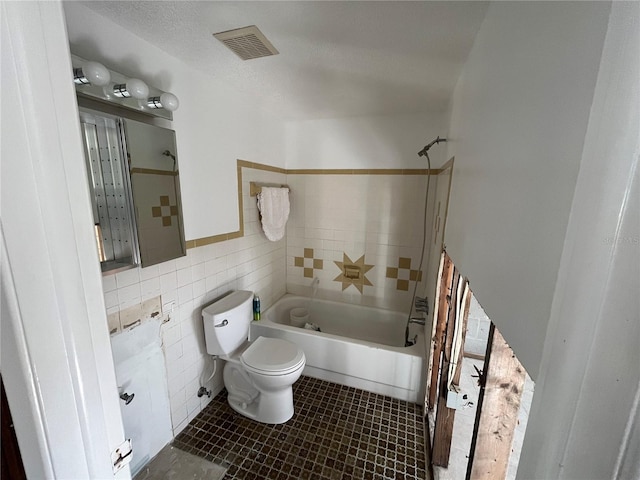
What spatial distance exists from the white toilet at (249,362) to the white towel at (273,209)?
27.9 inches

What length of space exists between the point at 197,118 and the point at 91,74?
67 centimetres

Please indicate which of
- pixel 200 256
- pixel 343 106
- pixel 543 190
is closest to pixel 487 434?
pixel 543 190

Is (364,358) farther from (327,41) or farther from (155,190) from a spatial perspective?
(327,41)

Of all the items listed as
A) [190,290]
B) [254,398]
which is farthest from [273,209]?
[254,398]

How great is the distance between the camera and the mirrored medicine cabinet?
114 centimetres

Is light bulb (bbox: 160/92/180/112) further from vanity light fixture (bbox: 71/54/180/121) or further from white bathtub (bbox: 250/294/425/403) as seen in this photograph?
white bathtub (bbox: 250/294/425/403)

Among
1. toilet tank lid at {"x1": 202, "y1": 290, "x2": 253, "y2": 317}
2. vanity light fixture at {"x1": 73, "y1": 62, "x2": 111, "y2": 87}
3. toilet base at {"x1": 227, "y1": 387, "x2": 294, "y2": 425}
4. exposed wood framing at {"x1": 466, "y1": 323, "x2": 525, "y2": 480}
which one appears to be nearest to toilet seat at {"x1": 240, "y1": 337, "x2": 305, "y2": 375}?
toilet base at {"x1": 227, "y1": 387, "x2": 294, "y2": 425}

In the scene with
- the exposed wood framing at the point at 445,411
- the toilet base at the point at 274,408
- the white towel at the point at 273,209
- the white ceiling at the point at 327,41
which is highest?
the white ceiling at the point at 327,41

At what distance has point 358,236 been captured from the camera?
272 centimetres

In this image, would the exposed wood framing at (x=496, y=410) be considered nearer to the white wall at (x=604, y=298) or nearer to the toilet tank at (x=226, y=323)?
the white wall at (x=604, y=298)

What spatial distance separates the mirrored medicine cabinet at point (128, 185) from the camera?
1144mm

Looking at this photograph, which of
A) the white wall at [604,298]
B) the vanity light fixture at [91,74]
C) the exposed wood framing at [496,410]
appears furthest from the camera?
the vanity light fixture at [91,74]

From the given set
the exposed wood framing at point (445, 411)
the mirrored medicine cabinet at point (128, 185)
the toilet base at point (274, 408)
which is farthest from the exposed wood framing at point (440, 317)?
the mirrored medicine cabinet at point (128, 185)

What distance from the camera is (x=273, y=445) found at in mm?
1631
